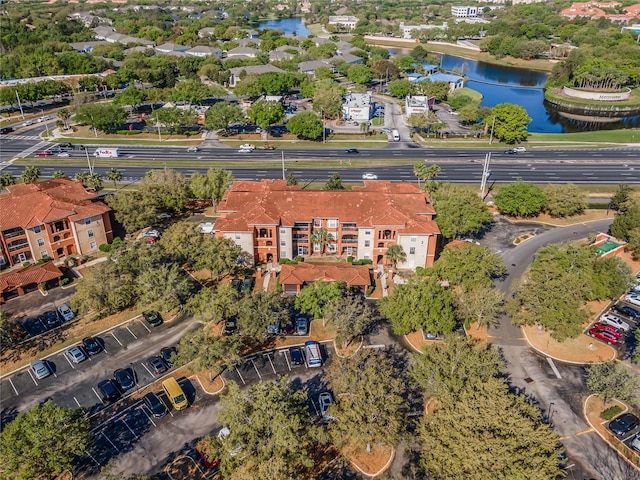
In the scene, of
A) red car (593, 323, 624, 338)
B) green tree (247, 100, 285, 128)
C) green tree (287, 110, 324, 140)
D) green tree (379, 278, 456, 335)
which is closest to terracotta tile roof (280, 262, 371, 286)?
green tree (379, 278, 456, 335)

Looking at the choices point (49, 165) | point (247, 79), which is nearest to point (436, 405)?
point (49, 165)

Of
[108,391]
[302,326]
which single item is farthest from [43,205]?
[302,326]

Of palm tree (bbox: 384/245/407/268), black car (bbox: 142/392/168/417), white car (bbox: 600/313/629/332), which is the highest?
palm tree (bbox: 384/245/407/268)

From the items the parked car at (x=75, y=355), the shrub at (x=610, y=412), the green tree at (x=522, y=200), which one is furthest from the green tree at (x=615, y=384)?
the parked car at (x=75, y=355)

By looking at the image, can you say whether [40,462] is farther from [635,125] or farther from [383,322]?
[635,125]

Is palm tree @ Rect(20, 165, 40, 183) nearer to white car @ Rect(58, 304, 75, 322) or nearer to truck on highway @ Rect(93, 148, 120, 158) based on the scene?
truck on highway @ Rect(93, 148, 120, 158)

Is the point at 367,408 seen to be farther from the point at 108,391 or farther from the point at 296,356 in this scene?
the point at 108,391

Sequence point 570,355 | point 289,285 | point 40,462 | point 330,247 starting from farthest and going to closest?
point 330,247 < point 289,285 < point 570,355 < point 40,462
